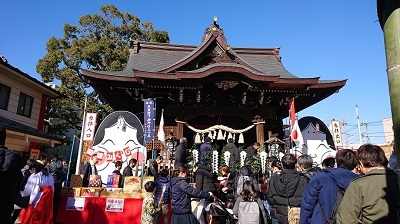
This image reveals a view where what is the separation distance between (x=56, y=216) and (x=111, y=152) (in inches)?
109

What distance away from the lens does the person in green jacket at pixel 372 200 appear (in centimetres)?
203

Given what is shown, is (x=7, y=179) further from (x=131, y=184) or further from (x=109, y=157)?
(x=109, y=157)

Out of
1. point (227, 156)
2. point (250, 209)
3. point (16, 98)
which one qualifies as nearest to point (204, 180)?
point (250, 209)

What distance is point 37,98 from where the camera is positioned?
52.4 feet

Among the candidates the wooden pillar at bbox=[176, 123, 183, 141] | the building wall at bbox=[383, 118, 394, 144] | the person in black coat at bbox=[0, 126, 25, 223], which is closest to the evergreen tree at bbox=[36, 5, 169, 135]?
the wooden pillar at bbox=[176, 123, 183, 141]

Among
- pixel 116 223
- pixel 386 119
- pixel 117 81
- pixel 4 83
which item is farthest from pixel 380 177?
pixel 386 119

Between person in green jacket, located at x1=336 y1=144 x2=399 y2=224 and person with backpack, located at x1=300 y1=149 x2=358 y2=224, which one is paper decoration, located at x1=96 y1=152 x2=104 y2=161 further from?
person in green jacket, located at x1=336 y1=144 x2=399 y2=224

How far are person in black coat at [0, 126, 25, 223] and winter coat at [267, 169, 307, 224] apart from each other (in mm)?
3800

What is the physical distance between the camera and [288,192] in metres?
3.97

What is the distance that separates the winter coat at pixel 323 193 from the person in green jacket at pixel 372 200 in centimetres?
73

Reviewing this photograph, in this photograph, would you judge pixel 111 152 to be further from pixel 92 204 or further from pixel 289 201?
pixel 289 201

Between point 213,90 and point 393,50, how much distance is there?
10.4 meters

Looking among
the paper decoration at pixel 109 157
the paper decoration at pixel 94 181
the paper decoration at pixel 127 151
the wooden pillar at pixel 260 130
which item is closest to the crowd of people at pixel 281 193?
the paper decoration at pixel 94 181

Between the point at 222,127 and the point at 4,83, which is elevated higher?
the point at 4,83
